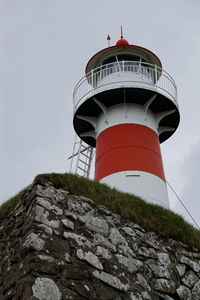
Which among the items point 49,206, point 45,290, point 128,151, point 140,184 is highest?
point 128,151

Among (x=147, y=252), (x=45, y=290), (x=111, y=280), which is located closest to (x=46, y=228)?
(x=45, y=290)

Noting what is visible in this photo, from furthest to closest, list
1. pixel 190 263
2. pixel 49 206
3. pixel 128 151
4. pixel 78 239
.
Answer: pixel 128 151 < pixel 190 263 < pixel 49 206 < pixel 78 239

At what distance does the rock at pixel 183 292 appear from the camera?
6738mm

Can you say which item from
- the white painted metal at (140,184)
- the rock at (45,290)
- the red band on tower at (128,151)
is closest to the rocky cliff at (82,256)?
the rock at (45,290)

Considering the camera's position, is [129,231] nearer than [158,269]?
No

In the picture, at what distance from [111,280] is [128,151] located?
22.5 ft

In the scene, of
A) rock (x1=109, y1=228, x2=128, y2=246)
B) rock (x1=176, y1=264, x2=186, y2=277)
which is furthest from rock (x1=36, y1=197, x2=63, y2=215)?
rock (x1=176, y1=264, x2=186, y2=277)

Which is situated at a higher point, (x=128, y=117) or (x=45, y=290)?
Result: (x=128, y=117)

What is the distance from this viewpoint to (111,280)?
617 cm

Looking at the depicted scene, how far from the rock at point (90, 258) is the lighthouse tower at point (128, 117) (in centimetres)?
583

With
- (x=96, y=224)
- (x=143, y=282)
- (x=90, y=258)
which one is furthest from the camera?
(x=96, y=224)

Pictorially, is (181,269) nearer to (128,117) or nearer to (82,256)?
(82,256)

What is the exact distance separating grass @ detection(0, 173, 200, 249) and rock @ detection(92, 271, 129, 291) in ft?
4.27

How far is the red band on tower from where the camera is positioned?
12586 mm
